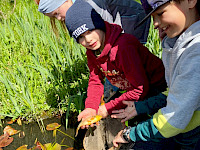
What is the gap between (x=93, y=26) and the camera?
1.40 m

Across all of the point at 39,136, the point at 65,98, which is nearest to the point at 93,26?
the point at 65,98

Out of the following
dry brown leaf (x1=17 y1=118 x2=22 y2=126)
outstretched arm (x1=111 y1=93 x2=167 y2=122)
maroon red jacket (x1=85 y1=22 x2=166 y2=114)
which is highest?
maroon red jacket (x1=85 y1=22 x2=166 y2=114)

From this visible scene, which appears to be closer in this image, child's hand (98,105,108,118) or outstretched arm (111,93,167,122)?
outstretched arm (111,93,167,122)

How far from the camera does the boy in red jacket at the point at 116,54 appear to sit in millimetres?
1388

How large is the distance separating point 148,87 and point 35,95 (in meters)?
1.38

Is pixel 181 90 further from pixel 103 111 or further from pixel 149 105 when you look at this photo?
pixel 103 111

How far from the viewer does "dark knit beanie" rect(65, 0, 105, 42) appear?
138cm

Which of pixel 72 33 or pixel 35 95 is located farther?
pixel 35 95

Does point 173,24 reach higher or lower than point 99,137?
higher

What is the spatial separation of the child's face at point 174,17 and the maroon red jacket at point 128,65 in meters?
0.38

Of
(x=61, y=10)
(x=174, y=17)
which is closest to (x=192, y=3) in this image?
(x=174, y=17)

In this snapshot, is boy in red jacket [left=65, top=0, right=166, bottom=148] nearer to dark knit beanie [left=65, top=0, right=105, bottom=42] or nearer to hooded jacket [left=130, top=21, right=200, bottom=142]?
dark knit beanie [left=65, top=0, right=105, bottom=42]

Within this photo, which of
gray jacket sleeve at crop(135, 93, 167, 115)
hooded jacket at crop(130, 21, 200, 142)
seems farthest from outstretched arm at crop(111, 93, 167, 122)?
hooded jacket at crop(130, 21, 200, 142)

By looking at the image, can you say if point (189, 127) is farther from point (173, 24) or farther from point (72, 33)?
point (72, 33)
